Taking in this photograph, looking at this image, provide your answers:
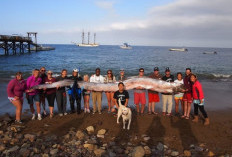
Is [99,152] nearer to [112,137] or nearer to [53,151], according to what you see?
[112,137]

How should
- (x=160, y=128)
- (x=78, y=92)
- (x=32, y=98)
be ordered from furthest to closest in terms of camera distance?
(x=78, y=92) < (x=32, y=98) < (x=160, y=128)

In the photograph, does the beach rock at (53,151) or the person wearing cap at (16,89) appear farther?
the person wearing cap at (16,89)

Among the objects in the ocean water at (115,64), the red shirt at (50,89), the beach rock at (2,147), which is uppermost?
the red shirt at (50,89)

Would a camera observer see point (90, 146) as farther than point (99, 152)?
Yes

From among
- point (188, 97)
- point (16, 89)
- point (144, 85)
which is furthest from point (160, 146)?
point (16, 89)

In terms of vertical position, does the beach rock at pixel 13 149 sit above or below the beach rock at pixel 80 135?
below

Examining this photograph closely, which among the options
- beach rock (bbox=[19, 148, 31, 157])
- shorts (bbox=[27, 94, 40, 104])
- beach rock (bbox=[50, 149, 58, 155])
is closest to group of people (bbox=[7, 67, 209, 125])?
shorts (bbox=[27, 94, 40, 104])

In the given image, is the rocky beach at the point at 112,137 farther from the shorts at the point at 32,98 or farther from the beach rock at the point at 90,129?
the shorts at the point at 32,98

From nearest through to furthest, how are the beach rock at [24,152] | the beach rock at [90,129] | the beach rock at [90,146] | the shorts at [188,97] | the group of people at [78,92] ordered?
the beach rock at [24,152]
the beach rock at [90,146]
the beach rock at [90,129]
the group of people at [78,92]
the shorts at [188,97]

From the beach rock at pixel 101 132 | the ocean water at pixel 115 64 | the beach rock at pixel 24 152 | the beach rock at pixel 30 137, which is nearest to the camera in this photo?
the beach rock at pixel 24 152

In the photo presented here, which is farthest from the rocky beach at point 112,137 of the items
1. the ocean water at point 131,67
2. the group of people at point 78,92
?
the ocean water at point 131,67

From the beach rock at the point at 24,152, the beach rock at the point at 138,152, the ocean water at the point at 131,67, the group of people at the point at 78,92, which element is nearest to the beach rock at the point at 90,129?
the group of people at the point at 78,92

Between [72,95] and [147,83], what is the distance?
10.1 ft

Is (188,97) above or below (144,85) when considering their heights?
below
